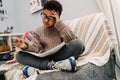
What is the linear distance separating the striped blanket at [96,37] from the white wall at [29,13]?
31 cm

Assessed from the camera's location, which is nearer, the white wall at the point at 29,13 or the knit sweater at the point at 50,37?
the knit sweater at the point at 50,37

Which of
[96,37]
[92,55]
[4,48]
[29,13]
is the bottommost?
[4,48]

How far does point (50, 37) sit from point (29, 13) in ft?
4.19

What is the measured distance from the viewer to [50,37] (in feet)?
4.28

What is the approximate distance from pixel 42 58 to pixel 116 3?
81 cm

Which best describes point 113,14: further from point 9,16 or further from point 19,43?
point 9,16

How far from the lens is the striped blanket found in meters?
1.24

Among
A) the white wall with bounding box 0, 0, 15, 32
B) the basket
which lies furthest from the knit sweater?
the white wall with bounding box 0, 0, 15, 32

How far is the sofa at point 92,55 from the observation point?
0.92m

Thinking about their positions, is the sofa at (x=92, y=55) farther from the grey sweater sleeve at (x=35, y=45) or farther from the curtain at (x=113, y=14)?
the grey sweater sleeve at (x=35, y=45)

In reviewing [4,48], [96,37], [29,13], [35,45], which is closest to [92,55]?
[96,37]

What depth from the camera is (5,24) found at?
2.59 metres

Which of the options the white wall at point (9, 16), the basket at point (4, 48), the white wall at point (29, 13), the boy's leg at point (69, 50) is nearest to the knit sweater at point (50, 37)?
the boy's leg at point (69, 50)

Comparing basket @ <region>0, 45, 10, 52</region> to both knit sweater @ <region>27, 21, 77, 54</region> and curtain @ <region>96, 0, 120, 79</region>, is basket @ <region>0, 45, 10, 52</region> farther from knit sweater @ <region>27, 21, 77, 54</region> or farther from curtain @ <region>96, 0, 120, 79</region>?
curtain @ <region>96, 0, 120, 79</region>
